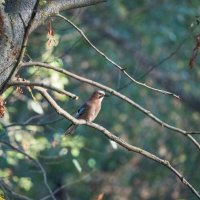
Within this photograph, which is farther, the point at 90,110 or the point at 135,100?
the point at 135,100

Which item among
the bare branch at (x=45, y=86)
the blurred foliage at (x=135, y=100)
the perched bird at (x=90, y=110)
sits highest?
the blurred foliage at (x=135, y=100)

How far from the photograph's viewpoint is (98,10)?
13.9 m

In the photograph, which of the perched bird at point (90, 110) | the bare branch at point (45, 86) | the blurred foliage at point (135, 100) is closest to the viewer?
the bare branch at point (45, 86)

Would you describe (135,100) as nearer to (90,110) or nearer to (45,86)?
(90,110)

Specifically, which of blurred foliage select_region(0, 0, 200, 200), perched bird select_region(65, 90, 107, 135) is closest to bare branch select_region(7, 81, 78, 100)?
perched bird select_region(65, 90, 107, 135)

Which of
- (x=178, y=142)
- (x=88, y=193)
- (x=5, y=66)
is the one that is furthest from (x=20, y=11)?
(x=178, y=142)

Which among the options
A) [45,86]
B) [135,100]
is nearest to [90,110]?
[45,86]

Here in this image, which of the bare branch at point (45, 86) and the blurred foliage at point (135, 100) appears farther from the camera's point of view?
the blurred foliage at point (135, 100)

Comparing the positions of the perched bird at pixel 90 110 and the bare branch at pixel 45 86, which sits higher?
the perched bird at pixel 90 110

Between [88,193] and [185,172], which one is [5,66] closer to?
[185,172]

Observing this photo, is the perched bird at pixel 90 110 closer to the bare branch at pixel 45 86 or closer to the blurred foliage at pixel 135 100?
the bare branch at pixel 45 86

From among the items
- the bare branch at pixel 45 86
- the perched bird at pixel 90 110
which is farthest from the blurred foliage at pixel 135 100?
the bare branch at pixel 45 86

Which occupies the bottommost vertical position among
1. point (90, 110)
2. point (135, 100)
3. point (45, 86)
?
point (45, 86)

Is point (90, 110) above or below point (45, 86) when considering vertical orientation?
above
